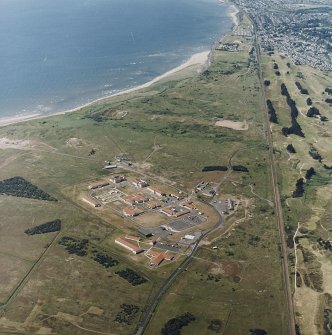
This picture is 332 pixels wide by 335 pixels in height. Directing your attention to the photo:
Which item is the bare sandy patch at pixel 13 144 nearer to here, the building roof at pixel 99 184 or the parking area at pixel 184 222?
the building roof at pixel 99 184

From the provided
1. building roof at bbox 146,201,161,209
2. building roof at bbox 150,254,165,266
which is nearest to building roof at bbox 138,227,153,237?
building roof at bbox 150,254,165,266

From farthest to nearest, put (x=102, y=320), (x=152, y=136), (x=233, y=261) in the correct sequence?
(x=152, y=136), (x=233, y=261), (x=102, y=320)

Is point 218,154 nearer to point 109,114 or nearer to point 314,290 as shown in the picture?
point 109,114

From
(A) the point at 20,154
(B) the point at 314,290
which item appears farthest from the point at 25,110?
(B) the point at 314,290

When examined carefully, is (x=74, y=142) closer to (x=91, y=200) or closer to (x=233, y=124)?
(x=91, y=200)

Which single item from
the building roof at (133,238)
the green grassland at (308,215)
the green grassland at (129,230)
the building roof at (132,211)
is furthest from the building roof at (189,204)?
the green grassland at (308,215)
